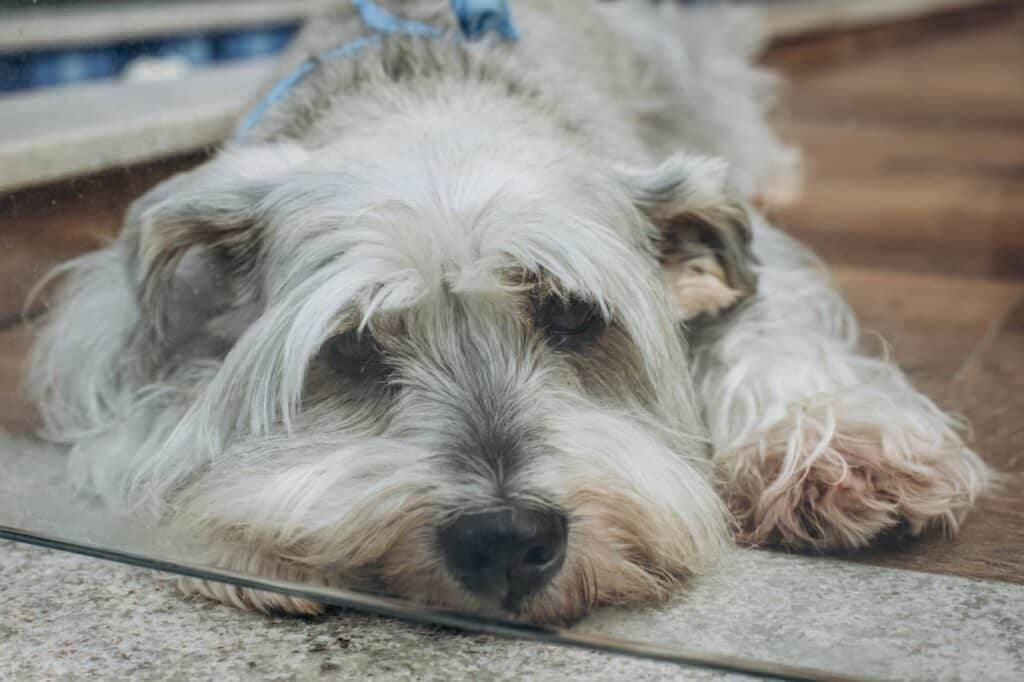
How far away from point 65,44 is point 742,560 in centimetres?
307

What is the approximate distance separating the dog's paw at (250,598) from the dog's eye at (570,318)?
70 centimetres

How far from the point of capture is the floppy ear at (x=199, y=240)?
107 inches

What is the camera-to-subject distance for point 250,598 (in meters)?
2.25

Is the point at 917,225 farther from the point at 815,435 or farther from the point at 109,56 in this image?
the point at 109,56

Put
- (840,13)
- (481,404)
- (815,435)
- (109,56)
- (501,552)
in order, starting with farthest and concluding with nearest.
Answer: (840,13)
(109,56)
(815,435)
(481,404)
(501,552)

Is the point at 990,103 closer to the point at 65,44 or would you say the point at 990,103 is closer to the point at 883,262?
the point at 883,262

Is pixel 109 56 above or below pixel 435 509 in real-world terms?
above

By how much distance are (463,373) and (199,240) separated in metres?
0.71

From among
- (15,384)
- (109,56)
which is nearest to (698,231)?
(15,384)

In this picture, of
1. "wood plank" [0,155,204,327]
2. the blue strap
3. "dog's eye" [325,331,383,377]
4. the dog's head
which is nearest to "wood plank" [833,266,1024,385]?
the dog's head

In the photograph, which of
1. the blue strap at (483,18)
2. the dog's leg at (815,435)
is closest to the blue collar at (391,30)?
the blue strap at (483,18)

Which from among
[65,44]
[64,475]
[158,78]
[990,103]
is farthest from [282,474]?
[990,103]

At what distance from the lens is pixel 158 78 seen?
4789 mm

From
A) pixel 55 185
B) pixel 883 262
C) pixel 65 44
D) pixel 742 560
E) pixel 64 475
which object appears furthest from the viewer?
pixel 883 262
